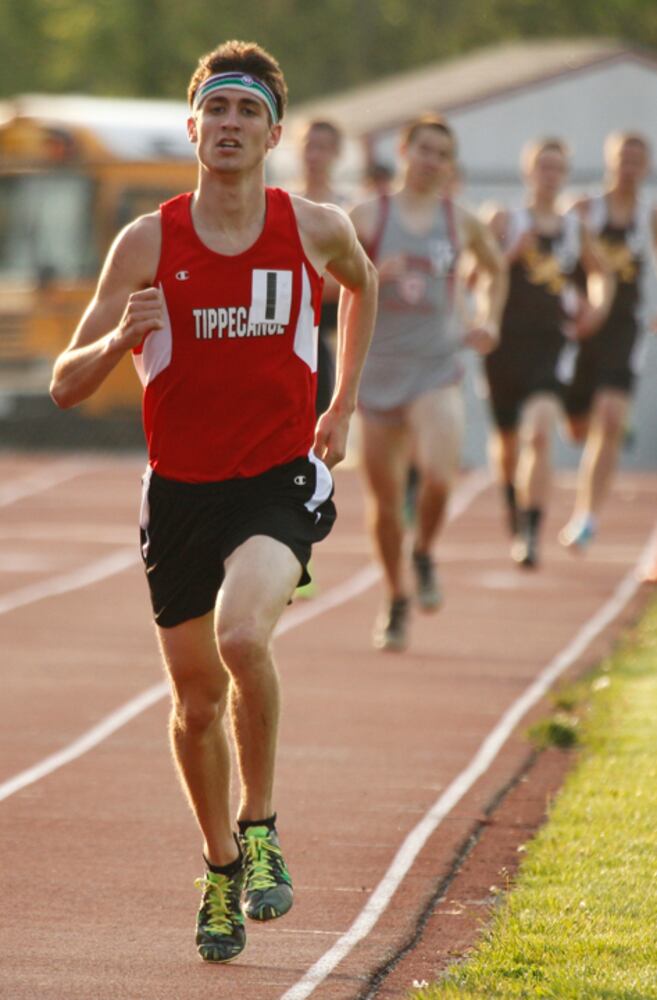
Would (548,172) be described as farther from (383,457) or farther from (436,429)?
(383,457)

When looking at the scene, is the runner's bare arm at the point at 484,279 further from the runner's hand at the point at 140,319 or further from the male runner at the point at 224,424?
the runner's hand at the point at 140,319

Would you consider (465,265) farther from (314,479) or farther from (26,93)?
(26,93)

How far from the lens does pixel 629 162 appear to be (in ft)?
45.8

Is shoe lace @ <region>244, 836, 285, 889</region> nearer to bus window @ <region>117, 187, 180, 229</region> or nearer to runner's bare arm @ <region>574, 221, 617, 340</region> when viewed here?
runner's bare arm @ <region>574, 221, 617, 340</region>

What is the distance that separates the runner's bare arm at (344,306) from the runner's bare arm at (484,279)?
4813mm

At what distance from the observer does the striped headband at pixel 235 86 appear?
5.73 metres

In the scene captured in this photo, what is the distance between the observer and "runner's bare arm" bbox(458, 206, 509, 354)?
36.6 feet

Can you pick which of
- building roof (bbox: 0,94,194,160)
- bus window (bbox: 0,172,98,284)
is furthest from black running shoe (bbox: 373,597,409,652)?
building roof (bbox: 0,94,194,160)

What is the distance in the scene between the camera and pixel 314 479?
589 cm

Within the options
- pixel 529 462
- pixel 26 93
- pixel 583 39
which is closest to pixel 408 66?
pixel 583 39

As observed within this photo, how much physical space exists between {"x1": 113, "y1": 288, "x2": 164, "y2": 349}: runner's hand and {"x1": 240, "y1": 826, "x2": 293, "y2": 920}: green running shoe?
125cm

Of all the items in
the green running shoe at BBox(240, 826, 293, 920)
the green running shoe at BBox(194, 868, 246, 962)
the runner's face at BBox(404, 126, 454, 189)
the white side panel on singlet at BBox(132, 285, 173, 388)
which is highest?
the runner's face at BBox(404, 126, 454, 189)

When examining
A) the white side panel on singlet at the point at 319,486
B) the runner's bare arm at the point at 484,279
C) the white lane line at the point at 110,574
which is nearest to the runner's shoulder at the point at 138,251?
the white side panel on singlet at the point at 319,486

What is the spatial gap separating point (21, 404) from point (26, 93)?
32.9m
